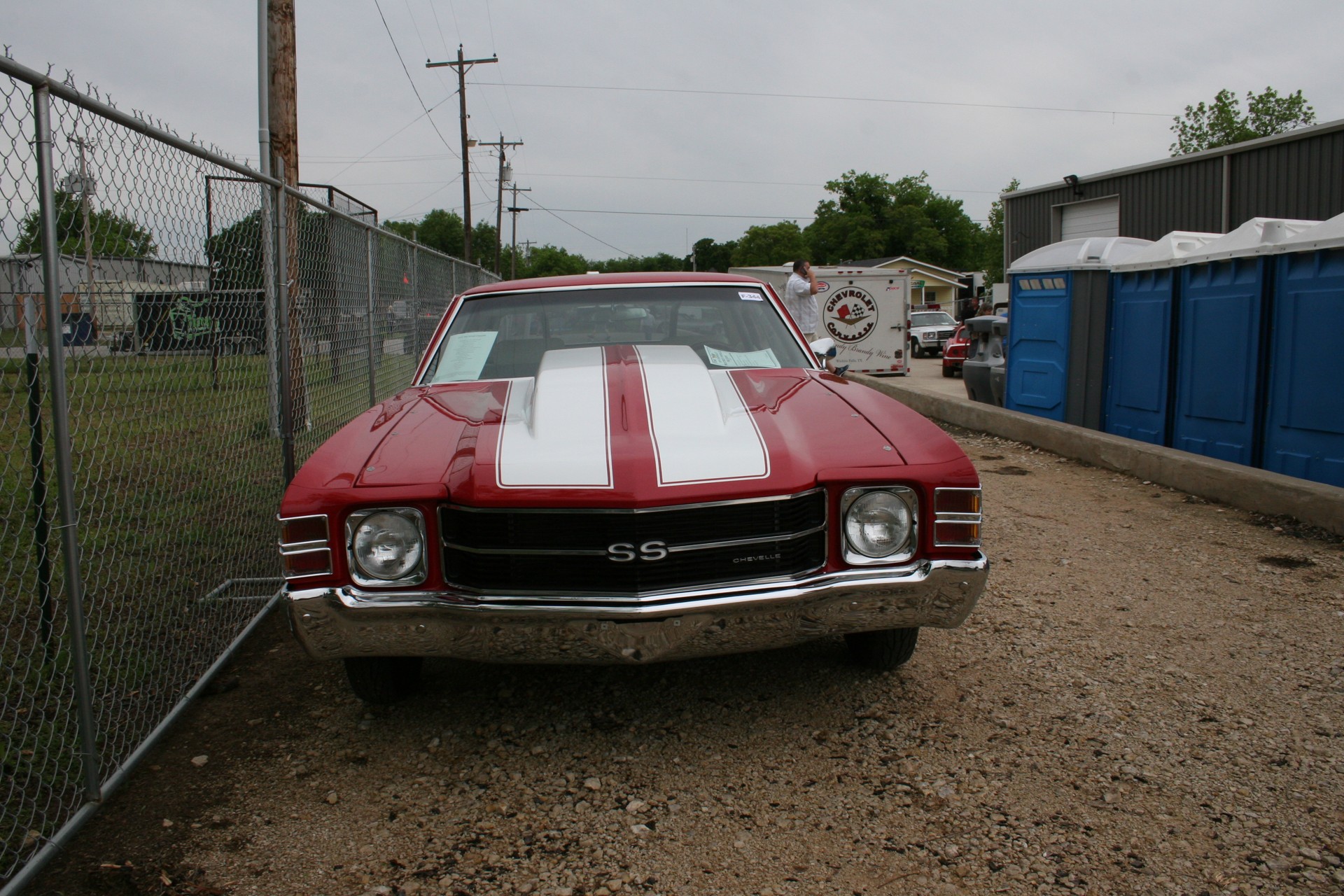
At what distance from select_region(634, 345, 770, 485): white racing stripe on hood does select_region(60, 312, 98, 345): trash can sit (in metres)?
1.64

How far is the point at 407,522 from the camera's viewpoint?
265cm

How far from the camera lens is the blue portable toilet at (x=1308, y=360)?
570 centimetres

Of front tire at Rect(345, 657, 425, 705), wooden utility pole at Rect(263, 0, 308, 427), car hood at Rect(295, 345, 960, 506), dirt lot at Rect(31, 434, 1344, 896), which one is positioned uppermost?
wooden utility pole at Rect(263, 0, 308, 427)

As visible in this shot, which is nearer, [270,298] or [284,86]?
[270,298]

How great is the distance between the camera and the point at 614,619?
2512 mm

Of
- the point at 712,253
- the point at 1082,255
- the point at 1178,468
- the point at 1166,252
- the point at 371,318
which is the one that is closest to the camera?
the point at 1178,468

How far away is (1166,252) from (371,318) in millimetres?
6256

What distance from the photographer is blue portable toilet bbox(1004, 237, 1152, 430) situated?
8.36m

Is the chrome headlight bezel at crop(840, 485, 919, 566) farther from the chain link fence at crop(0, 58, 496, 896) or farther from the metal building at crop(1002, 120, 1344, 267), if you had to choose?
the metal building at crop(1002, 120, 1344, 267)

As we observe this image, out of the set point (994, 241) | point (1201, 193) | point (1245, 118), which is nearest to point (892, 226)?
point (994, 241)

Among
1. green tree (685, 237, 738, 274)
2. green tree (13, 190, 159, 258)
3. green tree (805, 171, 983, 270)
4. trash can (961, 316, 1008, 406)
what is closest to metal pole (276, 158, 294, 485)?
green tree (13, 190, 159, 258)

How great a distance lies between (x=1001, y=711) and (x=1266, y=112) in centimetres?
5516

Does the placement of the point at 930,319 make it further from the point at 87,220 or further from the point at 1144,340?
the point at 87,220

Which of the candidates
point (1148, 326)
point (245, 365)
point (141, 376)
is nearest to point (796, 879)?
point (141, 376)
